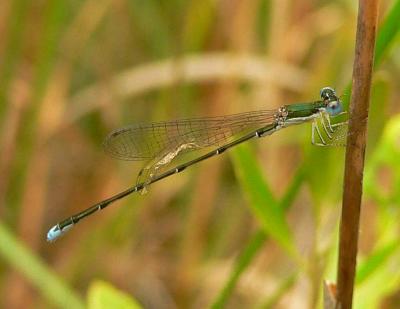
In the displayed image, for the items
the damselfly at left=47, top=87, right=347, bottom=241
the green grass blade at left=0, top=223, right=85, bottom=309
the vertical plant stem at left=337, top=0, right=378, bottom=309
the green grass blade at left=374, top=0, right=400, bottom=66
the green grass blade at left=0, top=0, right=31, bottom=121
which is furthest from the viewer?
the green grass blade at left=0, top=0, right=31, bottom=121

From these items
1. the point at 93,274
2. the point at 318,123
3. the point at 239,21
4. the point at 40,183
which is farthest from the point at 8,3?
the point at 318,123

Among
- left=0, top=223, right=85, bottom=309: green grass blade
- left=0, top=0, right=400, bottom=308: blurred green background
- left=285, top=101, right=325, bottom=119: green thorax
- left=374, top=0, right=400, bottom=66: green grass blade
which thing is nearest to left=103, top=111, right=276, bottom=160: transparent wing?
left=285, top=101, right=325, bottom=119: green thorax

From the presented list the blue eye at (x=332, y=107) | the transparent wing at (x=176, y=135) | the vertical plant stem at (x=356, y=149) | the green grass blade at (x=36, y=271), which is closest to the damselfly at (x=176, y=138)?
the transparent wing at (x=176, y=135)

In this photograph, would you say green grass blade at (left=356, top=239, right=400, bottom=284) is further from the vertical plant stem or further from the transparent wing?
the transparent wing

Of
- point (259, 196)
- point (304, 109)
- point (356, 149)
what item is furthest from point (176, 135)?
point (356, 149)

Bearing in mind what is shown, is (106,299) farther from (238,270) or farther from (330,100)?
(330,100)

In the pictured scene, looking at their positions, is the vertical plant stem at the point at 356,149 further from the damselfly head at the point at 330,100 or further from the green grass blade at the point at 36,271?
the green grass blade at the point at 36,271
